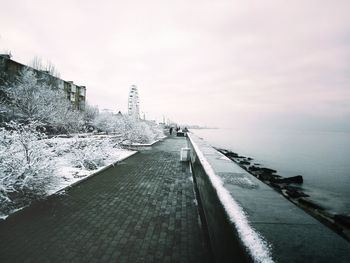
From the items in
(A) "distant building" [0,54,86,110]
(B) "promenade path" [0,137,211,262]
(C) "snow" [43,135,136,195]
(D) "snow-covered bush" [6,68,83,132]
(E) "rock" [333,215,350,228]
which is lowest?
(E) "rock" [333,215,350,228]

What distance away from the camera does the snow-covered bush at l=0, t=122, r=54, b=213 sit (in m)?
5.35

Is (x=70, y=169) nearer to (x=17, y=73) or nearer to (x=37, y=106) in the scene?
(x=37, y=106)

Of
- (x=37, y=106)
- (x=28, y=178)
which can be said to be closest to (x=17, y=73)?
(x=37, y=106)

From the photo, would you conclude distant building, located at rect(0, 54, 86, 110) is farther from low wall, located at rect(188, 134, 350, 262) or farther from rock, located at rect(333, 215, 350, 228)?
rock, located at rect(333, 215, 350, 228)

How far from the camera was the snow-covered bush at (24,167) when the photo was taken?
17.6 ft

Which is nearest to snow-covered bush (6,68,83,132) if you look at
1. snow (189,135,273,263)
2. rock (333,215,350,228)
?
snow (189,135,273,263)

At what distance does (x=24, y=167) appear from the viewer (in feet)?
18.1

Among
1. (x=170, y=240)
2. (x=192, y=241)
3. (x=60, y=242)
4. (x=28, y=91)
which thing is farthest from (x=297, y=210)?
(x=28, y=91)

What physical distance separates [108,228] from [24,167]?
10.5 ft

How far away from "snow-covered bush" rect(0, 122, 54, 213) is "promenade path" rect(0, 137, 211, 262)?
660mm

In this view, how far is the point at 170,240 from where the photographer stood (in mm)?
3826

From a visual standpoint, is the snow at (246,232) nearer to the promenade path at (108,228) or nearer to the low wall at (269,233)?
the low wall at (269,233)

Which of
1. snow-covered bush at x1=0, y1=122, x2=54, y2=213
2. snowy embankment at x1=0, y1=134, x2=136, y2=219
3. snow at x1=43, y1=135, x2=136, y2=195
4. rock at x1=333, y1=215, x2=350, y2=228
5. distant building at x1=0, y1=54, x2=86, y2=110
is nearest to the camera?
snowy embankment at x1=0, y1=134, x2=136, y2=219

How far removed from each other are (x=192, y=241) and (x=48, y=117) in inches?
1106
